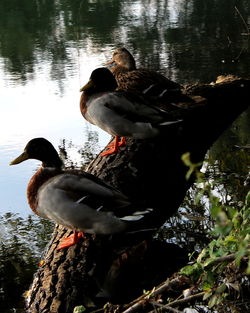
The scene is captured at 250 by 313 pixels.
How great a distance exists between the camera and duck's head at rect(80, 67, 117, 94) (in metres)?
5.08

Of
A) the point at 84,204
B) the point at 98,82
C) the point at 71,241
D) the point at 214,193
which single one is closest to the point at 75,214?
the point at 84,204

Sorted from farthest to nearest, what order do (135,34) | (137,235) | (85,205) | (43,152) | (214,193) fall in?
1. (135,34)
2. (214,193)
3. (43,152)
4. (137,235)
5. (85,205)

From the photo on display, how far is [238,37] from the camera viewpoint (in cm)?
1151

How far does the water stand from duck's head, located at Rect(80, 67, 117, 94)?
1199 millimetres

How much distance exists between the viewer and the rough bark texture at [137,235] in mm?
3777

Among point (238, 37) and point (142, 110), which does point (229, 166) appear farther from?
point (238, 37)

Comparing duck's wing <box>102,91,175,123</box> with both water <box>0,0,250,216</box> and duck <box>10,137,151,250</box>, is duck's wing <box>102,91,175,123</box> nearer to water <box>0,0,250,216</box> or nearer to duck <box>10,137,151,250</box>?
duck <box>10,137,151,250</box>

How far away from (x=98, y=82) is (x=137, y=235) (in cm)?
160

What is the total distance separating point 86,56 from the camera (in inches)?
425

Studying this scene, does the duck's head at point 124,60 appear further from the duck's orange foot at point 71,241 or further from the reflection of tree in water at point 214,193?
the duck's orange foot at point 71,241

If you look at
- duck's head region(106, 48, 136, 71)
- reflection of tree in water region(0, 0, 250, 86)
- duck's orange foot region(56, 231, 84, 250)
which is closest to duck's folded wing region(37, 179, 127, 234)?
duck's orange foot region(56, 231, 84, 250)

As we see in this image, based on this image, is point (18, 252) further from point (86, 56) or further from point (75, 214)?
point (86, 56)

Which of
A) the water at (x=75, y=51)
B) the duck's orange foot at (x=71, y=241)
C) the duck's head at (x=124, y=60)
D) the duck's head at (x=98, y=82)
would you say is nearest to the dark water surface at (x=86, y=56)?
the water at (x=75, y=51)

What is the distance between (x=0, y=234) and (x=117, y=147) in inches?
45.8
